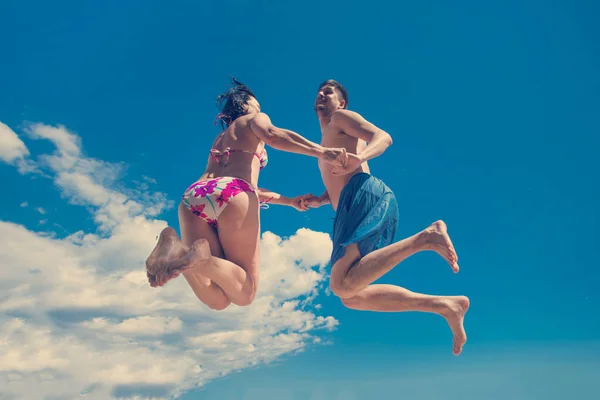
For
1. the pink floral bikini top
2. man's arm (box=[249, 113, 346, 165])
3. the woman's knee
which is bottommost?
the woman's knee

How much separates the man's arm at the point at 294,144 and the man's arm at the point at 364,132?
30 cm

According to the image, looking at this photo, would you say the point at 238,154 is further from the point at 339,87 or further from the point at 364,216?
the point at 339,87

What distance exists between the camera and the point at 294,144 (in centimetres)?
575

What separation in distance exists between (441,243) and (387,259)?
0.59 metres

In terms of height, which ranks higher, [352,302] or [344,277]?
[344,277]

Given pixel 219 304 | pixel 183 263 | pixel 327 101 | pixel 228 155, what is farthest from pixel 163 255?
pixel 327 101

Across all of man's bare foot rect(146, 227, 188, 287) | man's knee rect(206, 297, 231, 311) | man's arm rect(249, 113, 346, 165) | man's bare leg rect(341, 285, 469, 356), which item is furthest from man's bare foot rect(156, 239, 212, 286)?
man's bare leg rect(341, 285, 469, 356)

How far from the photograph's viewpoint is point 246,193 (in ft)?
18.4

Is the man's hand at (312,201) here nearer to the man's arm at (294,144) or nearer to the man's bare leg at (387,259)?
the man's arm at (294,144)

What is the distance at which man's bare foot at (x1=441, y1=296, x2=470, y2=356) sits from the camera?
5531 mm

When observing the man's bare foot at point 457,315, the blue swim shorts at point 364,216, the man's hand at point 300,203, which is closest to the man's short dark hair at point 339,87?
the blue swim shorts at point 364,216

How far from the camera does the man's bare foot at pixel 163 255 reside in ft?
15.1

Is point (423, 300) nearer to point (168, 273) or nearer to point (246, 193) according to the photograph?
point (246, 193)

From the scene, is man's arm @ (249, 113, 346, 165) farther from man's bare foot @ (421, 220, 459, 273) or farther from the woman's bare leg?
man's bare foot @ (421, 220, 459, 273)
